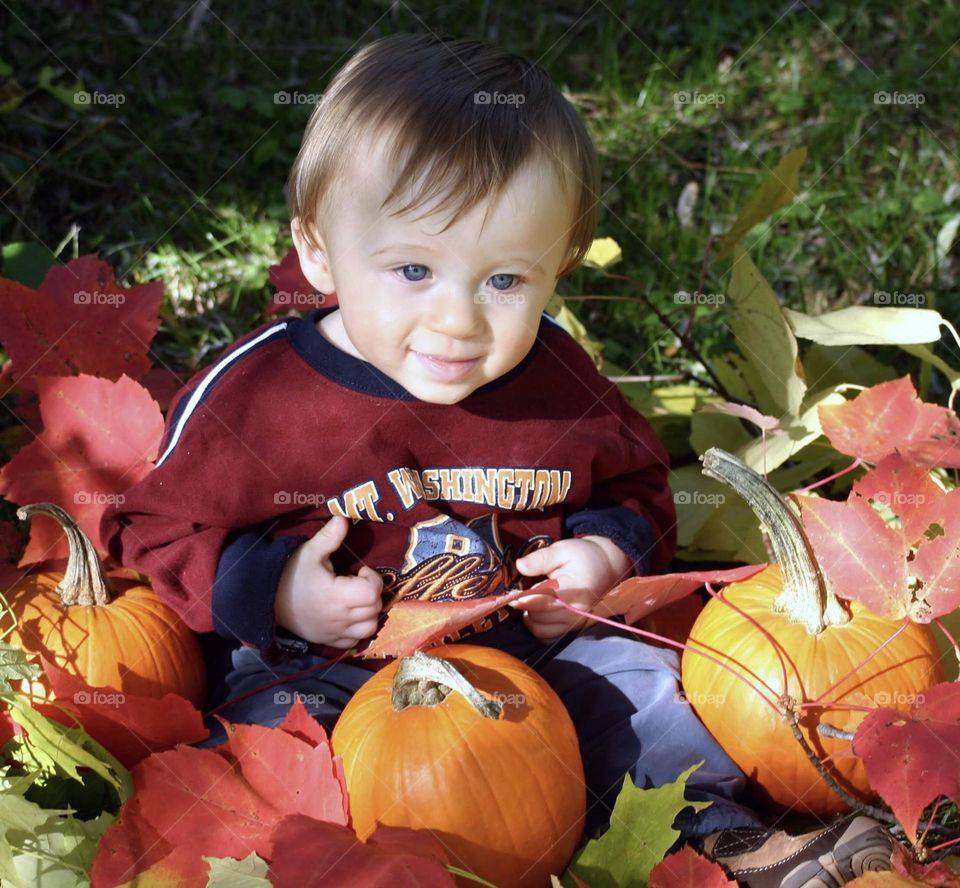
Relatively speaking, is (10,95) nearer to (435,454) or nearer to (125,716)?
(435,454)

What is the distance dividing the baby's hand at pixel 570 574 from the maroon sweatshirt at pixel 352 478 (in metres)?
0.03

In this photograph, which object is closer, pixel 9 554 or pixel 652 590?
pixel 652 590

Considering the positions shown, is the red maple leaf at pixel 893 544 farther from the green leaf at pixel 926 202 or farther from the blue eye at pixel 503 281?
the green leaf at pixel 926 202

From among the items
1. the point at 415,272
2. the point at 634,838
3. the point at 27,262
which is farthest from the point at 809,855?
the point at 27,262

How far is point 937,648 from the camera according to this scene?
1.80m

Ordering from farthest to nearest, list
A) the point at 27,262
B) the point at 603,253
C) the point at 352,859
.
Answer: the point at 27,262
the point at 603,253
the point at 352,859

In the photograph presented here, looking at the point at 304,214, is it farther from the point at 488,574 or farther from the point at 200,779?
the point at 200,779

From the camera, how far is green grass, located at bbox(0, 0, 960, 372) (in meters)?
2.97

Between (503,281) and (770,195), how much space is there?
36.5 inches

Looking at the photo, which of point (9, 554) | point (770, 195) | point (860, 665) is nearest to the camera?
point (860, 665)

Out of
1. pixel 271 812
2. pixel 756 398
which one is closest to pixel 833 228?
pixel 756 398

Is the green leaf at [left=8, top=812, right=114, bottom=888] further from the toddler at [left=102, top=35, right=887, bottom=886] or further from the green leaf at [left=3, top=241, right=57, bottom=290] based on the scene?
the green leaf at [left=3, top=241, right=57, bottom=290]

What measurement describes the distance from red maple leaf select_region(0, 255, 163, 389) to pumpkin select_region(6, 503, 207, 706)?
1.37ft

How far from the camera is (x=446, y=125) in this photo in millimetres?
1548
